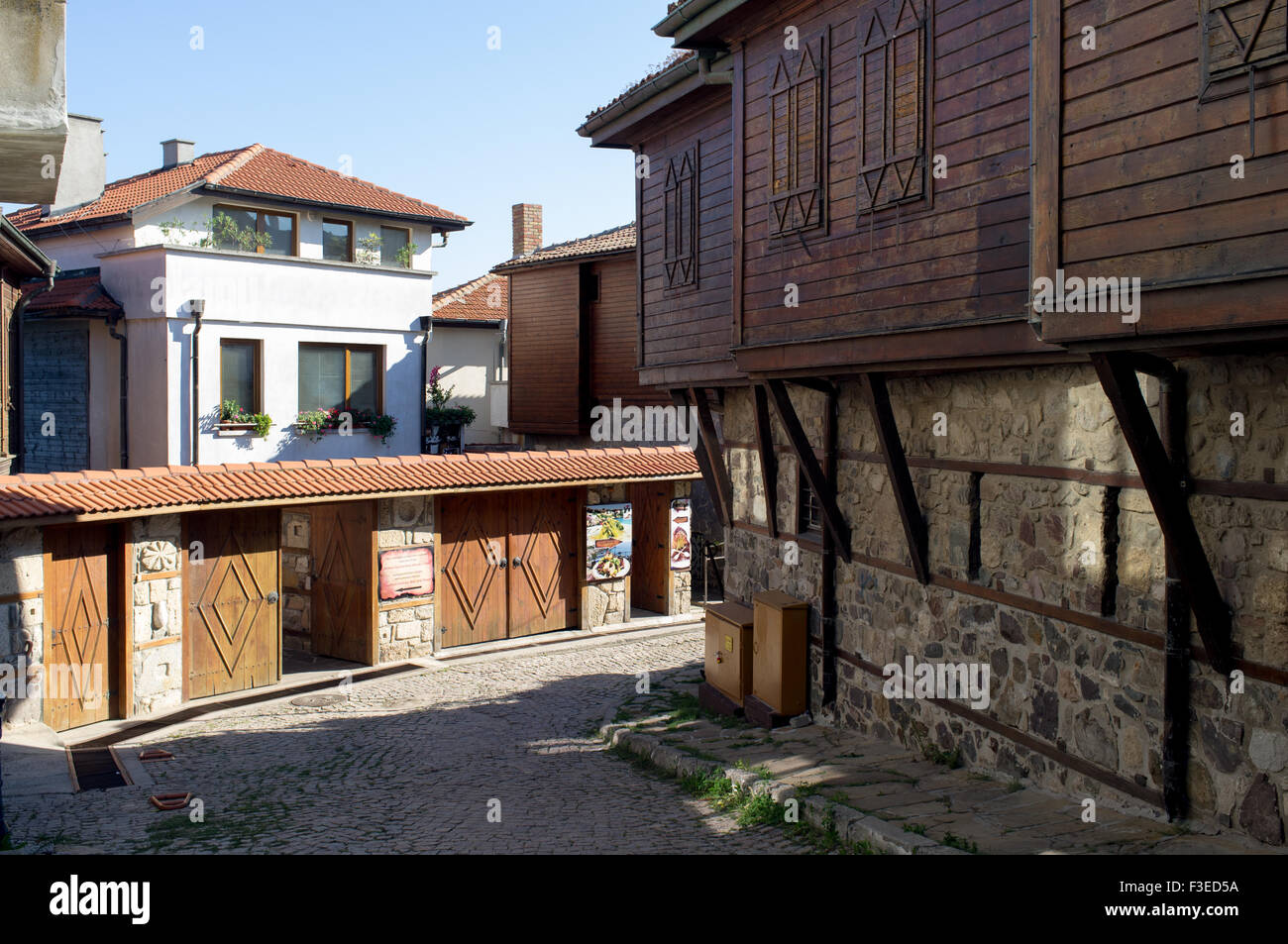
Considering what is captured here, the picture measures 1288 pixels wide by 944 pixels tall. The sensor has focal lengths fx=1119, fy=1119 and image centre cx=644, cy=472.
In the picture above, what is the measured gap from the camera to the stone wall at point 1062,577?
6176 mm

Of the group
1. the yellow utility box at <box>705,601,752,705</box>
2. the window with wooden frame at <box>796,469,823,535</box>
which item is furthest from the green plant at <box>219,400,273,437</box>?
the window with wooden frame at <box>796,469,823,535</box>

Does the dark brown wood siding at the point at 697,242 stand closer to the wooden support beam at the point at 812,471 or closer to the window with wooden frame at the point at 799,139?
the wooden support beam at the point at 812,471

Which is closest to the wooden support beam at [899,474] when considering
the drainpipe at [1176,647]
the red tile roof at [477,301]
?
the drainpipe at [1176,647]

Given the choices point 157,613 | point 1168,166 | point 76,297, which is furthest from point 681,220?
point 76,297

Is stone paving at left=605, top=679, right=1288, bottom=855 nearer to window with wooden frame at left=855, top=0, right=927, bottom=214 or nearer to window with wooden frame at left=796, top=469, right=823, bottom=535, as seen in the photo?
window with wooden frame at left=796, top=469, right=823, bottom=535

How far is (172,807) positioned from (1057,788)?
291 inches

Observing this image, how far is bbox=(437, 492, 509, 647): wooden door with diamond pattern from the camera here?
57.5 ft

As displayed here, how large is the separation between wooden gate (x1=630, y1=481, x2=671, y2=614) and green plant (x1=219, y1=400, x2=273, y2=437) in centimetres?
776

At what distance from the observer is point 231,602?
14797mm

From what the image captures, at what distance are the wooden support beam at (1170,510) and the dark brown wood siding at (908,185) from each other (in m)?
1.30

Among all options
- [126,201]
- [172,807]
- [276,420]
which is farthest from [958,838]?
[126,201]

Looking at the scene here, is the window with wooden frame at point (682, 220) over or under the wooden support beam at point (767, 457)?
over

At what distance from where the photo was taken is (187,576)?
14.2 m
